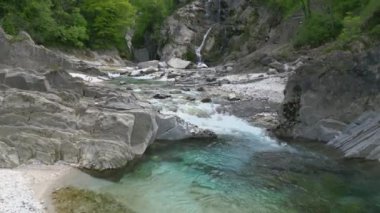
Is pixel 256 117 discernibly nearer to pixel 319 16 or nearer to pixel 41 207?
pixel 41 207

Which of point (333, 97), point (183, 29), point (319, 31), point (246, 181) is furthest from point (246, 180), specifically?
point (183, 29)

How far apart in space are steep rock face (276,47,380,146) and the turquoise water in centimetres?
175

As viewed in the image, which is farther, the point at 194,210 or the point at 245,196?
the point at 245,196

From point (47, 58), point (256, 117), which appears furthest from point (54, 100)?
point (47, 58)

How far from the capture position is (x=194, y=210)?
12.3m

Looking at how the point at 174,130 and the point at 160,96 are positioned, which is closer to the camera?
the point at 174,130

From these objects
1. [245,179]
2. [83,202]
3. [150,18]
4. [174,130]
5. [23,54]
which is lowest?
[245,179]

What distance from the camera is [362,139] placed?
59.5 ft

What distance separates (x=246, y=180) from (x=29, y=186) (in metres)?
6.95

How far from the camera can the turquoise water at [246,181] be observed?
12680mm

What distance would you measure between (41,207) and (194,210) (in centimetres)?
408

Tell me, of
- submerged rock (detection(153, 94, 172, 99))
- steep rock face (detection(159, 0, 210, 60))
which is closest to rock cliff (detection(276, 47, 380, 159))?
submerged rock (detection(153, 94, 172, 99))

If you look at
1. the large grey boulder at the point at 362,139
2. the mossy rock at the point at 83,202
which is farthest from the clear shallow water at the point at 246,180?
the large grey boulder at the point at 362,139

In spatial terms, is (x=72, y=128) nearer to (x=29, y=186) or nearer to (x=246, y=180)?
(x=29, y=186)
